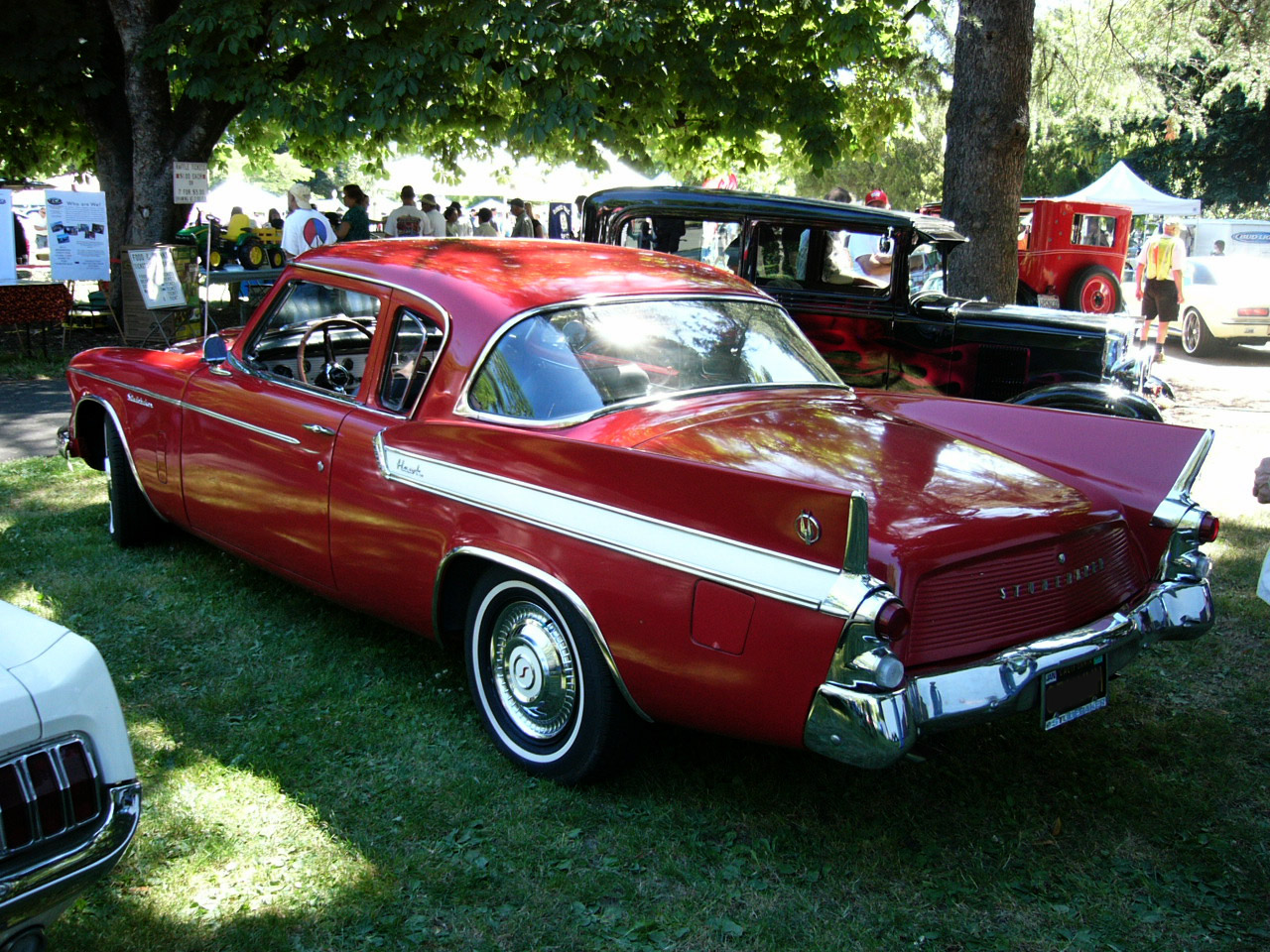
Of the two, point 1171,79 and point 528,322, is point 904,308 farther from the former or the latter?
point 1171,79

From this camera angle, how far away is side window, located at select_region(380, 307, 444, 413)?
3.96m

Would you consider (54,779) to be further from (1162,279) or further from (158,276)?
(1162,279)

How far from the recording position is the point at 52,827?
2.13m

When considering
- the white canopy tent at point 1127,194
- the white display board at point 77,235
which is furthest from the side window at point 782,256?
the white canopy tent at point 1127,194

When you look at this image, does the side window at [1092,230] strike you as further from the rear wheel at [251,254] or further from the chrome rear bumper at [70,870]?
the chrome rear bumper at [70,870]

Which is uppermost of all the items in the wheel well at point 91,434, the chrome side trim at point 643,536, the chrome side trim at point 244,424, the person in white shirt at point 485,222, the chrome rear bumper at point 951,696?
the person in white shirt at point 485,222

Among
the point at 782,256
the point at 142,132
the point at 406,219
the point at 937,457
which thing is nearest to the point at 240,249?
the point at 142,132

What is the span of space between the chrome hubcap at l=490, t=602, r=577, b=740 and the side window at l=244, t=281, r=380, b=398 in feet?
5.07

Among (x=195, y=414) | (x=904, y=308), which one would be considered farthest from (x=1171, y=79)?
(x=195, y=414)

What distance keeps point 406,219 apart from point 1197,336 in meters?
11.8

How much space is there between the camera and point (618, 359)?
→ 3844mm

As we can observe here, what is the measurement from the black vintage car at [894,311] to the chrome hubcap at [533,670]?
15.3 feet

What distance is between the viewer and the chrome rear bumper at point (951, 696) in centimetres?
266

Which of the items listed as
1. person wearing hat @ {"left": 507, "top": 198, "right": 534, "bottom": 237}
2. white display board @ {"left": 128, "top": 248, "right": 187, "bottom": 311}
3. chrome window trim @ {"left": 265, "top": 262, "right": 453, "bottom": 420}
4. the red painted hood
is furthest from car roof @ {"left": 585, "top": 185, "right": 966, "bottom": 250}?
person wearing hat @ {"left": 507, "top": 198, "right": 534, "bottom": 237}
